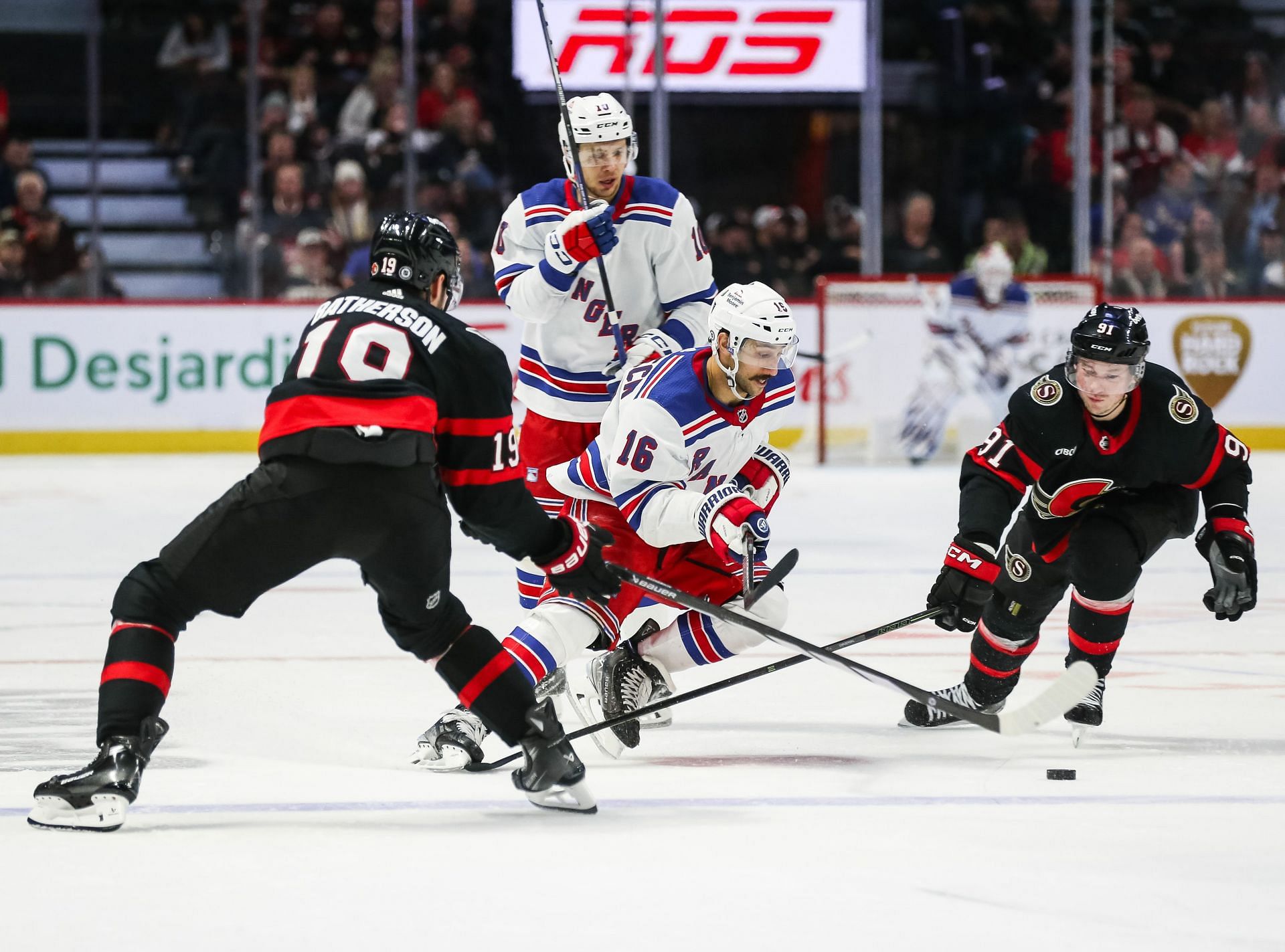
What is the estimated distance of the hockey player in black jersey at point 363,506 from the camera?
2.73 metres

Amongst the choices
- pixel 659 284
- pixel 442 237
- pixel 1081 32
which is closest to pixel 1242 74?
pixel 1081 32

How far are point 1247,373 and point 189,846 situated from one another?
828 centimetres

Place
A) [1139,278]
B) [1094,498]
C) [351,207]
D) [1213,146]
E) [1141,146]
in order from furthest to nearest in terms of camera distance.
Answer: [1213,146] < [1141,146] < [351,207] < [1139,278] < [1094,498]

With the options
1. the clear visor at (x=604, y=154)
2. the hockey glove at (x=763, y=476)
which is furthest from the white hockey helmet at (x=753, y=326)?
the clear visor at (x=604, y=154)

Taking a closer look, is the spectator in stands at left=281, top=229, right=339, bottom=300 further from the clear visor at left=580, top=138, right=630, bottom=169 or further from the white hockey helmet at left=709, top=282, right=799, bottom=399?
the white hockey helmet at left=709, top=282, right=799, bottom=399

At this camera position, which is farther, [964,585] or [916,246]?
[916,246]

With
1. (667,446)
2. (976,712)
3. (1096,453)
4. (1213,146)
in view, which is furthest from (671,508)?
(1213,146)

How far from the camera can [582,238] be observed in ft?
12.7

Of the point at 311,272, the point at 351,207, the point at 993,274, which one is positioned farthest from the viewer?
the point at 351,207

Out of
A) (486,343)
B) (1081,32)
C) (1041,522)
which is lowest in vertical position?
(1041,522)

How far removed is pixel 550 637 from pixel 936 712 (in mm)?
773

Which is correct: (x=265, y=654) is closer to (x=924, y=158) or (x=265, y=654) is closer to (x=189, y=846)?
(x=189, y=846)

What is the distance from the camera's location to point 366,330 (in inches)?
109

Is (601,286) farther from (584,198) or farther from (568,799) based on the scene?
(568,799)
